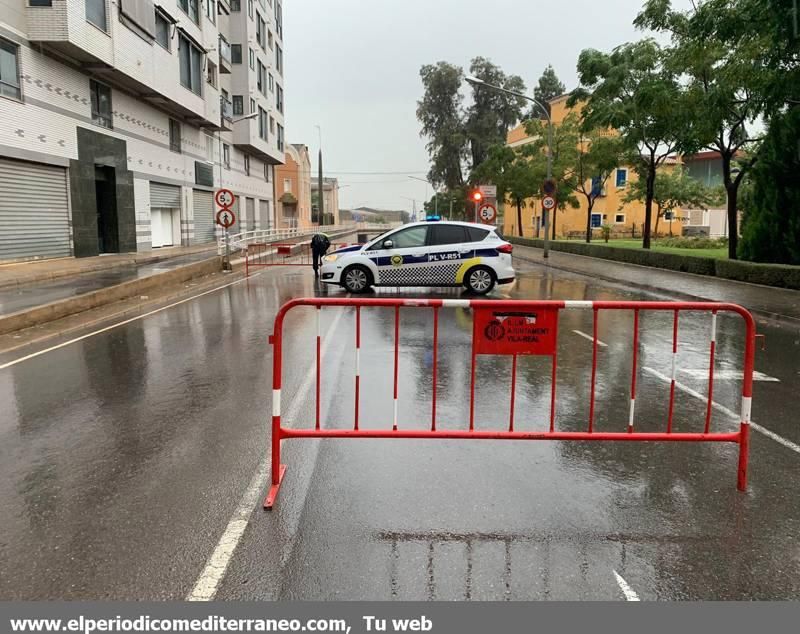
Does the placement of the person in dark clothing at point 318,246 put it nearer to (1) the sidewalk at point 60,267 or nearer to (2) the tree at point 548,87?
(1) the sidewalk at point 60,267

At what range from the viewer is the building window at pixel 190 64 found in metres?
32.8

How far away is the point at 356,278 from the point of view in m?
16.5

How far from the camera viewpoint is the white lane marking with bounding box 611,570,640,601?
323 cm

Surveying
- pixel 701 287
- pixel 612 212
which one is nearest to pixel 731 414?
pixel 701 287

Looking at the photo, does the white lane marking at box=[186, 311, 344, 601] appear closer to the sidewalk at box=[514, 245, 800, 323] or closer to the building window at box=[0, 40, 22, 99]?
the sidewalk at box=[514, 245, 800, 323]

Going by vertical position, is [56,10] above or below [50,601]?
above

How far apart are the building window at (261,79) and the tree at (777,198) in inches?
1504

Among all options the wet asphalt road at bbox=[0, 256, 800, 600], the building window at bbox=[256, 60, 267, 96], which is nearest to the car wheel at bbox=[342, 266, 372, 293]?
the wet asphalt road at bbox=[0, 256, 800, 600]

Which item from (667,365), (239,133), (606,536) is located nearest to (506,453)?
(606,536)

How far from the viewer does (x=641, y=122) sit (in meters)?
25.3

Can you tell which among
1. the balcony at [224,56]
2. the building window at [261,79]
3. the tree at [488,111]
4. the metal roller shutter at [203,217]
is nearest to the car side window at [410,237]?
the metal roller shutter at [203,217]

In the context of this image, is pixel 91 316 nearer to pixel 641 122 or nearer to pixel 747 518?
pixel 747 518

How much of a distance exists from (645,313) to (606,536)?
1091cm

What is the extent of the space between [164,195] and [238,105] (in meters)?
15.7
